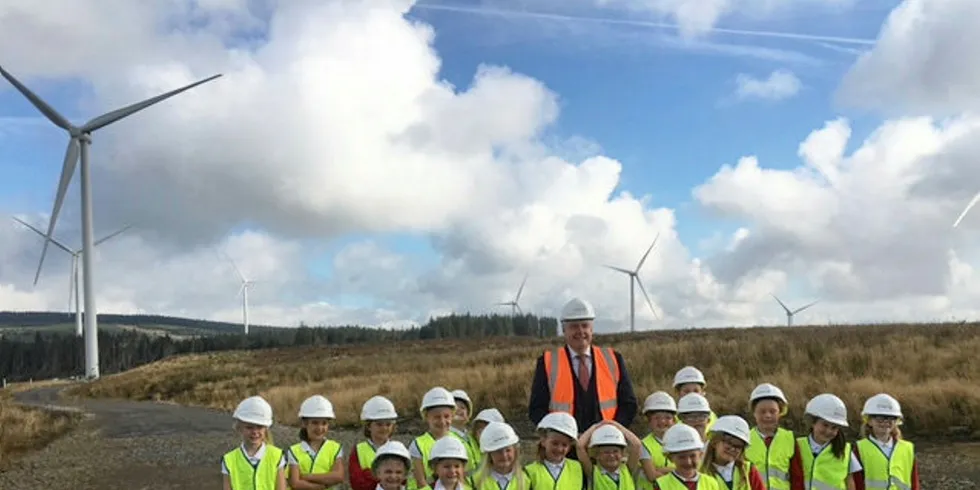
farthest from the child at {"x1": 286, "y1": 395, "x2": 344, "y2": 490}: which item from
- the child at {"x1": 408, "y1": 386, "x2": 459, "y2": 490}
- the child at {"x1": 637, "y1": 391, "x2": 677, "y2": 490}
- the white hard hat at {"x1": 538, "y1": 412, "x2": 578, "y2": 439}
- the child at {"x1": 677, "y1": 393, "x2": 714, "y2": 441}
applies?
the child at {"x1": 677, "y1": 393, "x2": 714, "y2": 441}

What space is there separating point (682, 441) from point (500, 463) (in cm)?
112

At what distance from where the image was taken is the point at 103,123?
163 ft

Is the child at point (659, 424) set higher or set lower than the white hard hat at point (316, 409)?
lower

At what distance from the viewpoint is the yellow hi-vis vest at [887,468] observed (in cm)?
630

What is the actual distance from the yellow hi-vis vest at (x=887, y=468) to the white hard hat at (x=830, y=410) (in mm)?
491

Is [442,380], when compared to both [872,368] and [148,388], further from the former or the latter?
[148,388]

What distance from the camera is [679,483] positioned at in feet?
17.3

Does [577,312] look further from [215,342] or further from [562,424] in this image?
[215,342]

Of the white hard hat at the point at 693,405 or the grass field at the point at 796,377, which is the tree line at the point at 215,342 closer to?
the grass field at the point at 796,377

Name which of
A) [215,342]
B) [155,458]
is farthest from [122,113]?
[215,342]

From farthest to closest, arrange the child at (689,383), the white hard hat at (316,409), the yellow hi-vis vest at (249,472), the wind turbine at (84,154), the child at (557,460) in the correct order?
1. the wind turbine at (84,154)
2. the child at (689,383)
3. the white hard hat at (316,409)
4. the yellow hi-vis vest at (249,472)
5. the child at (557,460)

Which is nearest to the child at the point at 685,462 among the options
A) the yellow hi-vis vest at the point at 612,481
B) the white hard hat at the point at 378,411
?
the yellow hi-vis vest at the point at 612,481

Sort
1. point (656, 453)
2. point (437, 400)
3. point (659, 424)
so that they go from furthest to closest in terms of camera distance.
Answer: point (437, 400) < point (659, 424) < point (656, 453)

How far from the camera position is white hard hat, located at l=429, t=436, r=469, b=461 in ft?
18.1
